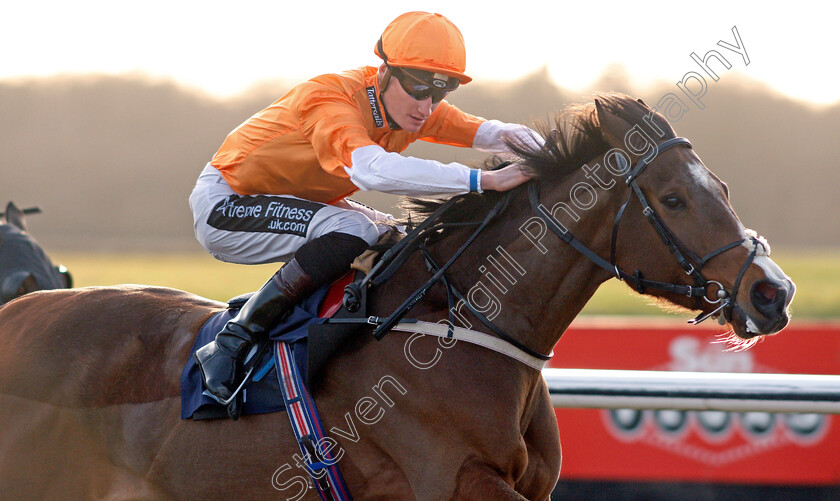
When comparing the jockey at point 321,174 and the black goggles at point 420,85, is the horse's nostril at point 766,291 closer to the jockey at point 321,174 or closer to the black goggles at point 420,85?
the jockey at point 321,174

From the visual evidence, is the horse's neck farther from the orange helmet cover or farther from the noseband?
the orange helmet cover

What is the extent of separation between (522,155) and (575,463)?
4209 millimetres

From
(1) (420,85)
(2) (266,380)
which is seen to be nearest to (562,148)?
(1) (420,85)

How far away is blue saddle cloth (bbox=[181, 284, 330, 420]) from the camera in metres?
2.85

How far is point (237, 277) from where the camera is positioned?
25.2 meters

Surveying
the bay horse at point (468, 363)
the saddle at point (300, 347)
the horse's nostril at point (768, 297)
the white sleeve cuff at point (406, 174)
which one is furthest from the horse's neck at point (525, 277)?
the horse's nostril at point (768, 297)

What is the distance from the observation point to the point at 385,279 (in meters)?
2.88

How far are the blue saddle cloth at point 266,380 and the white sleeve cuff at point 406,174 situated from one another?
0.46 meters

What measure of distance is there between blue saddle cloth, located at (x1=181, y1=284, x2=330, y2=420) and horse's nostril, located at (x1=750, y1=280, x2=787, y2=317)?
1347 millimetres

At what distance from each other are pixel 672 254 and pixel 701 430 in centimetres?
433

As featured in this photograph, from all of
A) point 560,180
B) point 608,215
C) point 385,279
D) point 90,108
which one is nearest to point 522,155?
point 560,180

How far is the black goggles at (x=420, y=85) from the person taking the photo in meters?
2.97

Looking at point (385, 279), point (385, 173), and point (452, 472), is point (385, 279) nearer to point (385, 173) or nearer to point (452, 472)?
point (385, 173)

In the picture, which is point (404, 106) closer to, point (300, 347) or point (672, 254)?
point (300, 347)
